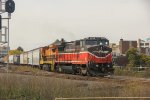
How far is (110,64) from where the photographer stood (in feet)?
118

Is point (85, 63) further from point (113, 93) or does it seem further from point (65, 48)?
point (113, 93)

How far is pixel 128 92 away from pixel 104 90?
1.58 meters

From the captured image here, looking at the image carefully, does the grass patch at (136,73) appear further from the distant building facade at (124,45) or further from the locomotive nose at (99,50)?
the distant building facade at (124,45)

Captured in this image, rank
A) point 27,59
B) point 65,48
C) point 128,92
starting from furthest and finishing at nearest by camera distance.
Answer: point 27,59 < point 65,48 < point 128,92

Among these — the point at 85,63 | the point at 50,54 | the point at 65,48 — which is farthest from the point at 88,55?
the point at 50,54

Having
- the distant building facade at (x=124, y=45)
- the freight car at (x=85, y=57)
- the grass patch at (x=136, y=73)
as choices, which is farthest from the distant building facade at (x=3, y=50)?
the distant building facade at (x=124, y=45)

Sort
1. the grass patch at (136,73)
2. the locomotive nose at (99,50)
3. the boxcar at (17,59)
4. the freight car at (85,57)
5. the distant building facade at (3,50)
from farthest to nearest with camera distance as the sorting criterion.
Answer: the boxcar at (17,59) → the grass patch at (136,73) → the locomotive nose at (99,50) → the freight car at (85,57) → the distant building facade at (3,50)

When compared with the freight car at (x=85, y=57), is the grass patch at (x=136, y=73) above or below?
Result: below

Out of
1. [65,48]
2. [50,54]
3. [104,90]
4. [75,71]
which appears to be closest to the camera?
[104,90]

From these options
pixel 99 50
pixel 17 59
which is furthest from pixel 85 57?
pixel 17 59

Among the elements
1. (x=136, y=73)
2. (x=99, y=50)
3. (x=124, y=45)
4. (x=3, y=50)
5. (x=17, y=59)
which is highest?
(x=124, y=45)

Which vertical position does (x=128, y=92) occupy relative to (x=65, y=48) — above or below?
below

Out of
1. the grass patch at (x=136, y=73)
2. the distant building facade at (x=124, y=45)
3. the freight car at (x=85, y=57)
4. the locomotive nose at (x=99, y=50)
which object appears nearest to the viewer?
the freight car at (x=85, y=57)

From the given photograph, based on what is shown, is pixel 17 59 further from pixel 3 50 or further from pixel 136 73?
pixel 3 50
